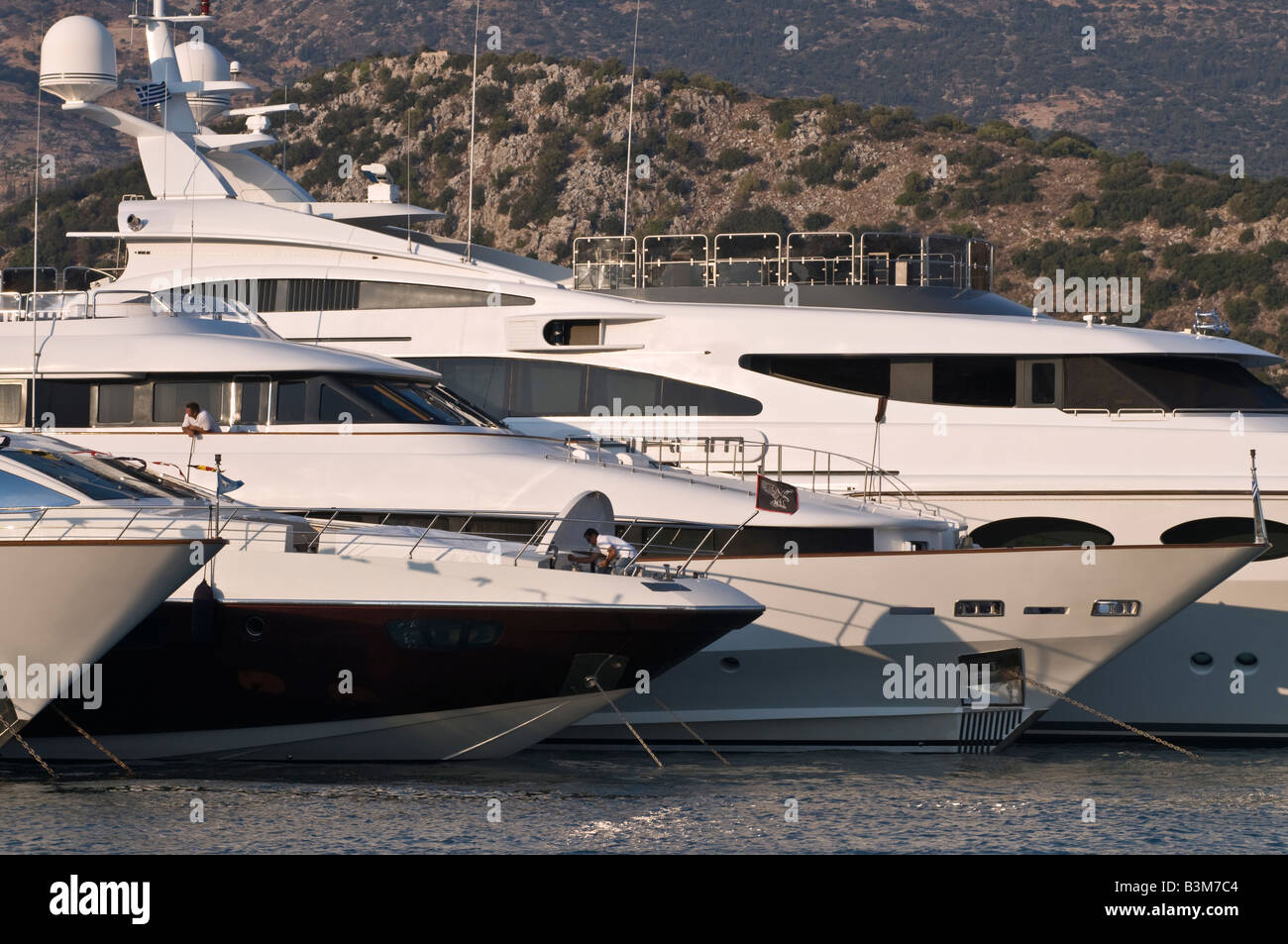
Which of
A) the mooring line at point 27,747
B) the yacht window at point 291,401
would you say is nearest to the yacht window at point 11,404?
the yacht window at point 291,401

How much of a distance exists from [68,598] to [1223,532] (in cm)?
1104

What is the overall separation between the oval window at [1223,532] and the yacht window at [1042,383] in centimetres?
194

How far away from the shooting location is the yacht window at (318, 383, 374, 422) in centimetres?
1608

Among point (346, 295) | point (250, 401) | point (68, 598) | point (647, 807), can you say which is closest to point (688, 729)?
point (647, 807)

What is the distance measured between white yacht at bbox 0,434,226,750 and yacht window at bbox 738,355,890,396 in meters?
7.82

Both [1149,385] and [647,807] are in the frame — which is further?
[1149,385]

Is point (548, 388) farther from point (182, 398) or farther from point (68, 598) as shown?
point (68, 598)

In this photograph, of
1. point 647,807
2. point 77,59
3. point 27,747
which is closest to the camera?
point 647,807

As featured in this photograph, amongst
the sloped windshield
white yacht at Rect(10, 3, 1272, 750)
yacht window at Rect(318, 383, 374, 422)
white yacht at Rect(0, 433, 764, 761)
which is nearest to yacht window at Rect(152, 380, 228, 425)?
white yacht at Rect(10, 3, 1272, 750)

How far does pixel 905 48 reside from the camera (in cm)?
12000

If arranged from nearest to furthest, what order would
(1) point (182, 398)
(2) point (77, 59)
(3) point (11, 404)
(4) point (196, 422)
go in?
(4) point (196, 422) < (1) point (182, 398) < (3) point (11, 404) < (2) point (77, 59)
